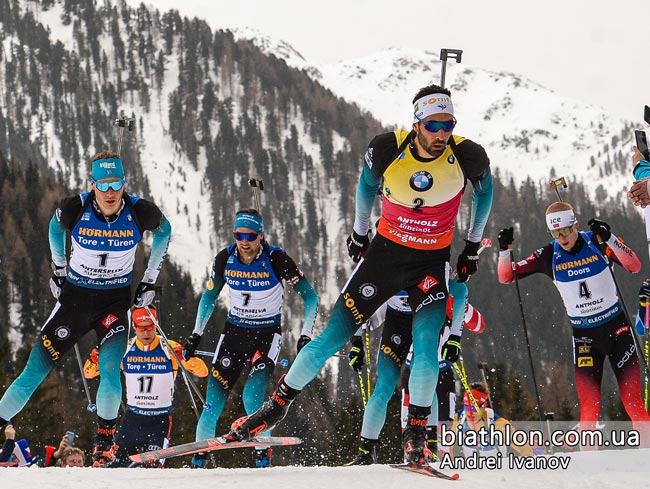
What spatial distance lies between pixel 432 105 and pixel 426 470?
2.44 meters

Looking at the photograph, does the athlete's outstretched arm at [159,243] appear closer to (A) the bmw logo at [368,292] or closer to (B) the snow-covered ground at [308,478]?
(A) the bmw logo at [368,292]

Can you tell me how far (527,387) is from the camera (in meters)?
89.7

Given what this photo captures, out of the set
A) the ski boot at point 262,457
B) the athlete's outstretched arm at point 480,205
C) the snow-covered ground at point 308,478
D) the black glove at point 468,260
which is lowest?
the snow-covered ground at point 308,478

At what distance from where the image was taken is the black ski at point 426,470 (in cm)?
475

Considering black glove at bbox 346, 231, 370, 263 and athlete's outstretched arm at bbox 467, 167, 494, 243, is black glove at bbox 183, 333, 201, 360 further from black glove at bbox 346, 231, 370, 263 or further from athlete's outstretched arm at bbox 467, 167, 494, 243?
athlete's outstretched arm at bbox 467, 167, 494, 243

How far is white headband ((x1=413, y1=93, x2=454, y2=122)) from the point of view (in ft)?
18.3

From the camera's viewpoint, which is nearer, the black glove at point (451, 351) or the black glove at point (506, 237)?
the black glove at point (451, 351)

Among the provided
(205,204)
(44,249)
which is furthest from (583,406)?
(205,204)

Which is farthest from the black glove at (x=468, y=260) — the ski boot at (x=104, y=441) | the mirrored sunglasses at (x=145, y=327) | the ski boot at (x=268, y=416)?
the mirrored sunglasses at (x=145, y=327)

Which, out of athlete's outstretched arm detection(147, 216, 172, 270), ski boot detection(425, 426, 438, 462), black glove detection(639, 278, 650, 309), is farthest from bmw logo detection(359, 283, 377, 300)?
black glove detection(639, 278, 650, 309)

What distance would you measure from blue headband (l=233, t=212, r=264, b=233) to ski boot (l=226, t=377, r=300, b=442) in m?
3.22

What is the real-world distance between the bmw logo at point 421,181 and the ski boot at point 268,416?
1.62 meters

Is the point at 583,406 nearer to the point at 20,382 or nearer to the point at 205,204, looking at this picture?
the point at 20,382

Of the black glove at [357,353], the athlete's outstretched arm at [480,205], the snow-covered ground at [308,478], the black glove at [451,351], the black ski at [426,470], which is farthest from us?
the black glove at [357,353]
